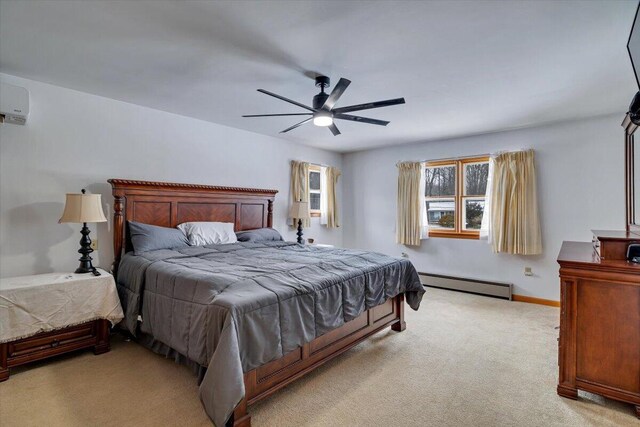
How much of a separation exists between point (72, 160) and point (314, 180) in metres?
3.77

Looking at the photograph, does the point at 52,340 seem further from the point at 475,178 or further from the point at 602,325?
the point at 475,178

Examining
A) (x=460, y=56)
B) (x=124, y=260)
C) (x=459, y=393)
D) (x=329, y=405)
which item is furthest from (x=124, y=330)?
(x=460, y=56)

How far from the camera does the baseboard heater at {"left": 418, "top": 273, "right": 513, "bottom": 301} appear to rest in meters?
4.54

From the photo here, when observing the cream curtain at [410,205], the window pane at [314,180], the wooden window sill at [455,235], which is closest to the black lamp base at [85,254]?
the window pane at [314,180]

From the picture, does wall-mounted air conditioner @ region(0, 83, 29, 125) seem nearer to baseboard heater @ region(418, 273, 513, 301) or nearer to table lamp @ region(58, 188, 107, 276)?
table lamp @ region(58, 188, 107, 276)

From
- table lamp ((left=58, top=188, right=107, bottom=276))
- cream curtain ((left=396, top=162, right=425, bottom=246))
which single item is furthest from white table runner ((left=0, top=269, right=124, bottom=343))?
cream curtain ((left=396, top=162, right=425, bottom=246))

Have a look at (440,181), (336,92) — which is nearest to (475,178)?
(440,181)

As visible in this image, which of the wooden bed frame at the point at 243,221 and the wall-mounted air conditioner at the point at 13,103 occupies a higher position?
the wall-mounted air conditioner at the point at 13,103

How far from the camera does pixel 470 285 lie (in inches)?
189

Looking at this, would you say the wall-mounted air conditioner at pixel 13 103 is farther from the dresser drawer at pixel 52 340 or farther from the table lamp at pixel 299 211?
the table lamp at pixel 299 211

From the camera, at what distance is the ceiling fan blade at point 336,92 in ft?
7.45

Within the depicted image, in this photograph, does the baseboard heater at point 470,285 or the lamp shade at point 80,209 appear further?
the baseboard heater at point 470,285

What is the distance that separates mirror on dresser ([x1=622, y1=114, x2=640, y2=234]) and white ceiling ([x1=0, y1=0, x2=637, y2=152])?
50cm

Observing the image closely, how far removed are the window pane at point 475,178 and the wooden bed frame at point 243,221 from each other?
264 cm
